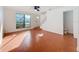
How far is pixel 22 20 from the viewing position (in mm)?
1306

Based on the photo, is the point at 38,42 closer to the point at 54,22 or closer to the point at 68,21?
the point at 54,22

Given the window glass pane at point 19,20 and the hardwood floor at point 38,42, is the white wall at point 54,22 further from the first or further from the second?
the window glass pane at point 19,20

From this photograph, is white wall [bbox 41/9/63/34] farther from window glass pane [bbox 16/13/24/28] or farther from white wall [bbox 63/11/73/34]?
window glass pane [bbox 16/13/24/28]

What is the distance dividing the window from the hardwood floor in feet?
0.32

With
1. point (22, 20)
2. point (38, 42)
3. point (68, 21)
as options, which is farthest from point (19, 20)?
point (68, 21)

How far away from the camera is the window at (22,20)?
1.27 m

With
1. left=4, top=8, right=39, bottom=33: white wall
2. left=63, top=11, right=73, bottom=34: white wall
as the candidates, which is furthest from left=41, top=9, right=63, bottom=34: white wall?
left=4, top=8, right=39, bottom=33: white wall

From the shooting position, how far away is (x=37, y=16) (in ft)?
4.24

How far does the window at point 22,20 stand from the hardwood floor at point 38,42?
0.32 feet

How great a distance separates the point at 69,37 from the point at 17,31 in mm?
668

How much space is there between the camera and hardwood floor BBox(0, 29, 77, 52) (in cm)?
121

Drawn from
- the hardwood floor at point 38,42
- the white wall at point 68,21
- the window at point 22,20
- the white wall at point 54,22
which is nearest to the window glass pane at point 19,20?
the window at point 22,20

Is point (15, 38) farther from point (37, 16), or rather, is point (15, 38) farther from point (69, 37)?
point (69, 37)
